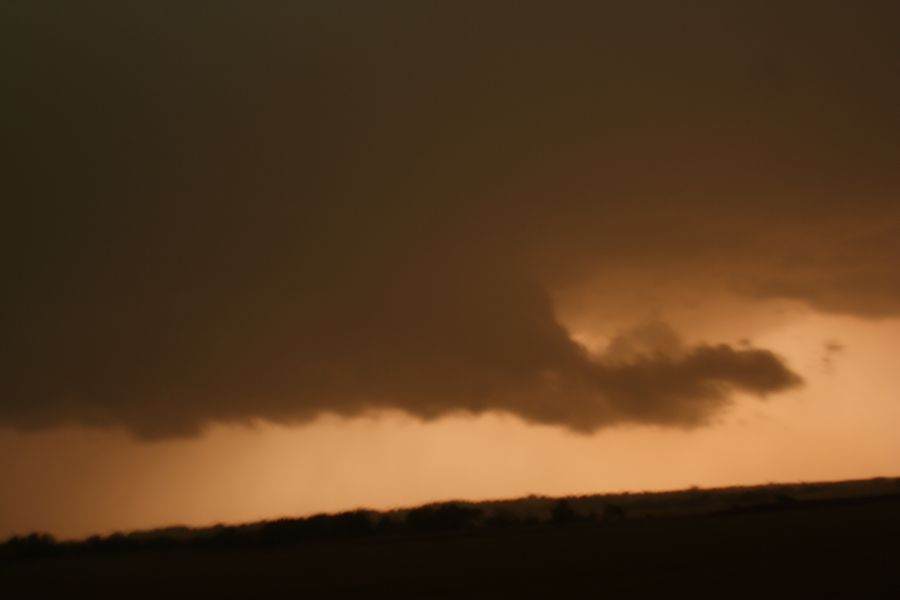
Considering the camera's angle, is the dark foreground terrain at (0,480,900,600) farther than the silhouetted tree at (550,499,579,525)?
No

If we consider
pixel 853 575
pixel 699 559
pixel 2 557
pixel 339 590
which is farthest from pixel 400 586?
pixel 2 557

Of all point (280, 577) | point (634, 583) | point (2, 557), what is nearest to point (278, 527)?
point (2, 557)

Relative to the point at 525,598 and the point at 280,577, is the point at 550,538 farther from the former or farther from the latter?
the point at 525,598

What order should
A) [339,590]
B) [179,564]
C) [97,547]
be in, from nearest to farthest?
[339,590] → [179,564] → [97,547]

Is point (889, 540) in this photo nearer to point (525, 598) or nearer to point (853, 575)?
point (853, 575)

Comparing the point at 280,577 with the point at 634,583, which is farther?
the point at 280,577

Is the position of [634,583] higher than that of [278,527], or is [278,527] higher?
[278,527]

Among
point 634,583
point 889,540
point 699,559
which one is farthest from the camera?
point 889,540

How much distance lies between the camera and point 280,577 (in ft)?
133

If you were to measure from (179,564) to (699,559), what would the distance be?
32855 mm

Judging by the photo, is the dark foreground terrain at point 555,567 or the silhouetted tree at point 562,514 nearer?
the dark foreground terrain at point 555,567

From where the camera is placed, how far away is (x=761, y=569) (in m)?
32.1

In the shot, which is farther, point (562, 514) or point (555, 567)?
point (562, 514)

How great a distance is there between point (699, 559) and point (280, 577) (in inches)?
697
